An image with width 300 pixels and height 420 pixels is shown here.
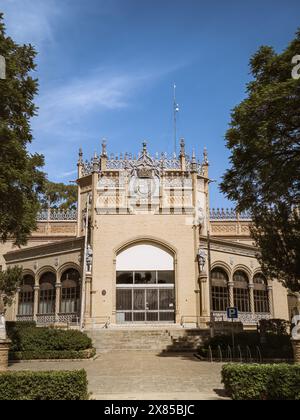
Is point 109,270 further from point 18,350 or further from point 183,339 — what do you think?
point 18,350

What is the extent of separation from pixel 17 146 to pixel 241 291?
928 inches

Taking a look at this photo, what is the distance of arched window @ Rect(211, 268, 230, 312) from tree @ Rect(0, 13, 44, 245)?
17.4 metres

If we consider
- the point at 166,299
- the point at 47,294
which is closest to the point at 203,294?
the point at 166,299

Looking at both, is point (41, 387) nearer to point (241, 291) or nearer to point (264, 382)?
point (264, 382)

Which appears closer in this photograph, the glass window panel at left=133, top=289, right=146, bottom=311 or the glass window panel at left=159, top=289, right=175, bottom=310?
the glass window panel at left=133, top=289, right=146, bottom=311

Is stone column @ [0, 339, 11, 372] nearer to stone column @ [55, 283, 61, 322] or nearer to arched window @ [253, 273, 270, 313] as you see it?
stone column @ [55, 283, 61, 322]

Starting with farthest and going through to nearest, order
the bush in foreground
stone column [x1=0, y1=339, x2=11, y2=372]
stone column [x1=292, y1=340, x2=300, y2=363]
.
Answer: the bush in foreground
stone column [x1=0, y1=339, x2=11, y2=372]
stone column [x1=292, y1=340, x2=300, y2=363]

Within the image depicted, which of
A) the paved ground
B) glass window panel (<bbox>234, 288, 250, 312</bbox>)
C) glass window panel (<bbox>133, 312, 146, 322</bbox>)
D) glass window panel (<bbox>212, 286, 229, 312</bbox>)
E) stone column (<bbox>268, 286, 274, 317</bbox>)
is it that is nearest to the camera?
the paved ground

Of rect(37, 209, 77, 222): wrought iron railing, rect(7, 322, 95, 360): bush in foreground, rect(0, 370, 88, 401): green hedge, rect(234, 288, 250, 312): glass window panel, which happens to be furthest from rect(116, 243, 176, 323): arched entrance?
rect(0, 370, 88, 401): green hedge

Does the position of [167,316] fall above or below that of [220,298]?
below

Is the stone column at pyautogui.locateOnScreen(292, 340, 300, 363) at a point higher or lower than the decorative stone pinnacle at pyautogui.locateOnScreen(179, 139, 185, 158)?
lower

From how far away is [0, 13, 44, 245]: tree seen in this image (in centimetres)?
1664

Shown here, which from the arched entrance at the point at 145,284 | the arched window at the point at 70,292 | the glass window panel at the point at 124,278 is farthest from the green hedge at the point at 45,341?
the arched window at the point at 70,292

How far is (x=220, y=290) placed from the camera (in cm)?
3350
